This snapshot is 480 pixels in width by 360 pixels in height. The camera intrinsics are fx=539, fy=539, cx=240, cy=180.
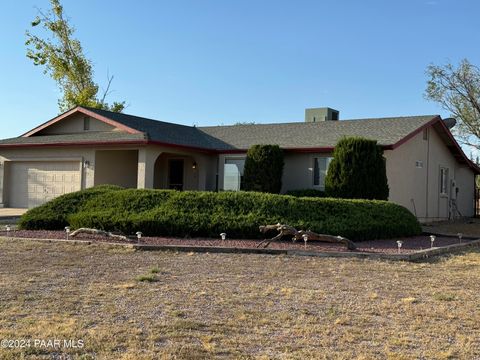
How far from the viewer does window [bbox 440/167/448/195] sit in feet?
78.7

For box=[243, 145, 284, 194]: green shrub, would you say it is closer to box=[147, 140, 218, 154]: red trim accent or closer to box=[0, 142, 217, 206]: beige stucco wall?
box=[147, 140, 218, 154]: red trim accent

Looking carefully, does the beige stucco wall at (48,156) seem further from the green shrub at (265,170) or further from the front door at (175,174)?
the green shrub at (265,170)

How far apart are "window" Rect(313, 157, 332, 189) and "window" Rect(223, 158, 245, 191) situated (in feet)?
9.22

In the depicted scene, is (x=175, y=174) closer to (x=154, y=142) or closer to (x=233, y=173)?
(x=233, y=173)

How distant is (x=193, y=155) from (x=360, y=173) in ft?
23.9

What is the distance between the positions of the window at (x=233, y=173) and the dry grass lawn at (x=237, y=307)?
1100 centimetres

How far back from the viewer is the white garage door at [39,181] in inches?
845

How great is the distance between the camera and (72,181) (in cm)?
2133

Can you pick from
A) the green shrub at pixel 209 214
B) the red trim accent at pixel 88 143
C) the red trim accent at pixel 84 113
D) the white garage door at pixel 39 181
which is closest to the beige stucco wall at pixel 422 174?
the green shrub at pixel 209 214

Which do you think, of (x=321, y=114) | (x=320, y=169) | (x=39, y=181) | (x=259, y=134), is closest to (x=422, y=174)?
(x=320, y=169)

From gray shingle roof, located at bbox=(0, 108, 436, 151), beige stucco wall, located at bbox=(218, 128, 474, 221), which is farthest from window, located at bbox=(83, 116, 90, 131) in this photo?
beige stucco wall, located at bbox=(218, 128, 474, 221)

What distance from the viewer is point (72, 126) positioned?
2292 centimetres

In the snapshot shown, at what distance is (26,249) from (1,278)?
119 inches

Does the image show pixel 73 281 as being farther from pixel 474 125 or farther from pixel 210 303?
pixel 474 125
